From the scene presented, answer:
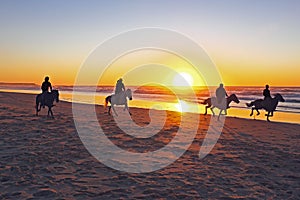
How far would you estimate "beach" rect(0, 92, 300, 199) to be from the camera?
5.62m

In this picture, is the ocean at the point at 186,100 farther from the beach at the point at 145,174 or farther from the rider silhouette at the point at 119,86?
the beach at the point at 145,174

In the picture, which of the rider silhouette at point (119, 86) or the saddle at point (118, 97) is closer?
the rider silhouette at point (119, 86)

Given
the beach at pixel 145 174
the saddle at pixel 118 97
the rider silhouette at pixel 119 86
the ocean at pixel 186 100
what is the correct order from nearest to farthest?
1. the beach at pixel 145 174
2. the rider silhouette at pixel 119 86
3. the saddle at pixel 118 97
4. the ocean at pixel 186 100

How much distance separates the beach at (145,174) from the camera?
18.5ft

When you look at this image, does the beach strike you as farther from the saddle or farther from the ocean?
the ocean

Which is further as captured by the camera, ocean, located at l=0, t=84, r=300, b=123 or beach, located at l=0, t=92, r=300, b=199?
ocean, located at l=0, t=84, r=300, b=123

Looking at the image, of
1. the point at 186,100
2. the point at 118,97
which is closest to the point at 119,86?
the point at 118,97

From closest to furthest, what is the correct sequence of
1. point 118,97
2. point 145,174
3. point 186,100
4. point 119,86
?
point 145,174, point 119,86, point 118,97, point 186,100

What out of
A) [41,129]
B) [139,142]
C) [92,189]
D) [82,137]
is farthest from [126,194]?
[41,129]

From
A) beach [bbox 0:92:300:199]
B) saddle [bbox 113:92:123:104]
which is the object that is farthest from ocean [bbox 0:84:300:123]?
beach [bbox 0:92:300:199]

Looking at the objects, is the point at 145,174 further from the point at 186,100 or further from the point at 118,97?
the point at 186,100

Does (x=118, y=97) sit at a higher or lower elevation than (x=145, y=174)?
higher

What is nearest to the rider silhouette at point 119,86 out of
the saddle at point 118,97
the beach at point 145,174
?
the saddle at point 118,97

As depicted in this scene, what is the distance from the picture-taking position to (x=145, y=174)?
273 inches
